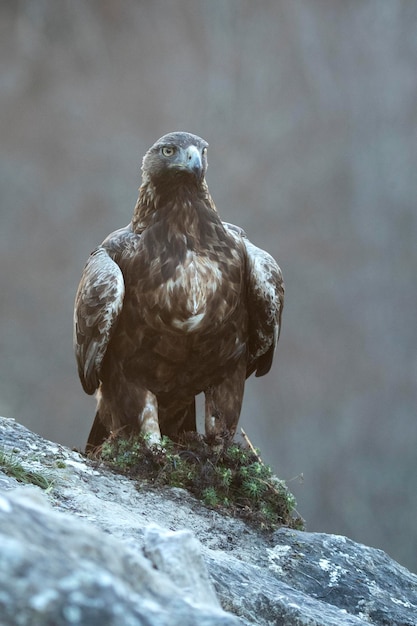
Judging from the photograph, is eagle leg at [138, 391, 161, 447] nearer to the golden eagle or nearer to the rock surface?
the golden eagle

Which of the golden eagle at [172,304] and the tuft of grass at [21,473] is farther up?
the golden eagle at [172,304]

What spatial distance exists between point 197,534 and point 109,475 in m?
0.52

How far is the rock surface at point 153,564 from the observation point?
1.03 meters

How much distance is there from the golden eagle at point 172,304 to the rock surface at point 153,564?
56 cm

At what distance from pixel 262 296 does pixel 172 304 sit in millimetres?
514

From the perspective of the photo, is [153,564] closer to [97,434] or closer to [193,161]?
[193,161]

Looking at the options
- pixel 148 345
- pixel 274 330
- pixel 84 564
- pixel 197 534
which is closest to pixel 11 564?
pixel 84 564

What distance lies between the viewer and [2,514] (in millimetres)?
1108

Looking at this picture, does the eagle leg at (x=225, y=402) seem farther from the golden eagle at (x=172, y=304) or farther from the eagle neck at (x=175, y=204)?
the eagle neck at (x=175, y=204)

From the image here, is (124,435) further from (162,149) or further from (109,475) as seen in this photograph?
(162,149)

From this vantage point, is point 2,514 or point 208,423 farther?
point 208,423

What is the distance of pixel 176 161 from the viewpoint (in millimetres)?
3801

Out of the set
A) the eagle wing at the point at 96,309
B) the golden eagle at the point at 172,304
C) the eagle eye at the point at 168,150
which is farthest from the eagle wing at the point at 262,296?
the eagle wing at the point at 96,309

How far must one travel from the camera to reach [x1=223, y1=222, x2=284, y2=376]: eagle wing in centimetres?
407
